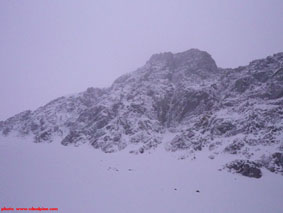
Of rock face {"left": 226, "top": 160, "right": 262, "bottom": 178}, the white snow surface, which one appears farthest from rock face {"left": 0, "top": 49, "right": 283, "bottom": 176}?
the white snow surface

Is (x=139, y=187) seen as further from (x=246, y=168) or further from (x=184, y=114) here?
(x=184, y=114)

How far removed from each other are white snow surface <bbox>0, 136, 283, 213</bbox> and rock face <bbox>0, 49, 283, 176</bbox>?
496 cm

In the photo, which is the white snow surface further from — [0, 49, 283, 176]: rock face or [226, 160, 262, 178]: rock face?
[0, 49, 283, 176]: rock face

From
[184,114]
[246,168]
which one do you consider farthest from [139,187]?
[184,114]

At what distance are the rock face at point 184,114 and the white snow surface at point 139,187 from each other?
4965 mm

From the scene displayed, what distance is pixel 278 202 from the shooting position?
14.4m

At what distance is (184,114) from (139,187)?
2715 cm

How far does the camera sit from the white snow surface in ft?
46.0

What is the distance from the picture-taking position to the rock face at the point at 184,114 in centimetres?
2642

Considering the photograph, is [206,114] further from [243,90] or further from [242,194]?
[242,194]

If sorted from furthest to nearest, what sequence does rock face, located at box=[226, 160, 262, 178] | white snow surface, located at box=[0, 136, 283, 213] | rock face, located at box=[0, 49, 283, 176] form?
1. rock face, located at box=[0, 49, 283, 176]
2. rock face, located at box=[226, 160, 262, 178]
3. white snow surface, located at box=[0, 136, 283, 213]

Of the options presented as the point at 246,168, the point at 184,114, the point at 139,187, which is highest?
the point at 184,114

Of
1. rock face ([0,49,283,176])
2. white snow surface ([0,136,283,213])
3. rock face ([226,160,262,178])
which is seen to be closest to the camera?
white snow surface ([0,136,283,213])

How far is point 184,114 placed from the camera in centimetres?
4144
